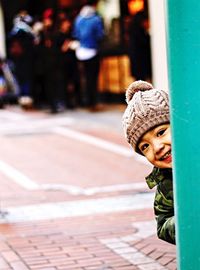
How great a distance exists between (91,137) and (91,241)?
20.5 feet

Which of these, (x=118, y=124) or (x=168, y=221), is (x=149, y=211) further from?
(x=118, y=124)

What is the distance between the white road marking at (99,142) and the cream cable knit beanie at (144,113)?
613 centimetres

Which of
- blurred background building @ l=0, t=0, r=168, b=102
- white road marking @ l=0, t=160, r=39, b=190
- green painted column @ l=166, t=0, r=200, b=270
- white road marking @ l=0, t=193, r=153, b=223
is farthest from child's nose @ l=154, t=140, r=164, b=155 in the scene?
blurred background building @ l=0, t=0, r=168, b=102

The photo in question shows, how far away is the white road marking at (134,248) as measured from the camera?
5.34 meters

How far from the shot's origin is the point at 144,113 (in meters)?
3.50

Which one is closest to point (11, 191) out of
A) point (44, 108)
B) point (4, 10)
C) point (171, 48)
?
point (171, 48)

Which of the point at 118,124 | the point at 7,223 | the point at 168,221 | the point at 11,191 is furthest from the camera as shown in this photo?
the point at 118,124

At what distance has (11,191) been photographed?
8211mm

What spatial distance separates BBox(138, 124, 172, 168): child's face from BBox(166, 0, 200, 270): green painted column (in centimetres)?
39

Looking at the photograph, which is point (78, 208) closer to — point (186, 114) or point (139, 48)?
point (186, 114)

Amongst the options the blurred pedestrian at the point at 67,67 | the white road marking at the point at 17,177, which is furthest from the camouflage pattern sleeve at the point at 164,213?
the blurred pedestrian at the point at 67,67

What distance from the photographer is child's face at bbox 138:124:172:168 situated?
3494mm

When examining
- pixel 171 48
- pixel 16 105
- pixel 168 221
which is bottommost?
pixel 16 105

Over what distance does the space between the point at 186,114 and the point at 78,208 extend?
4355 mm
